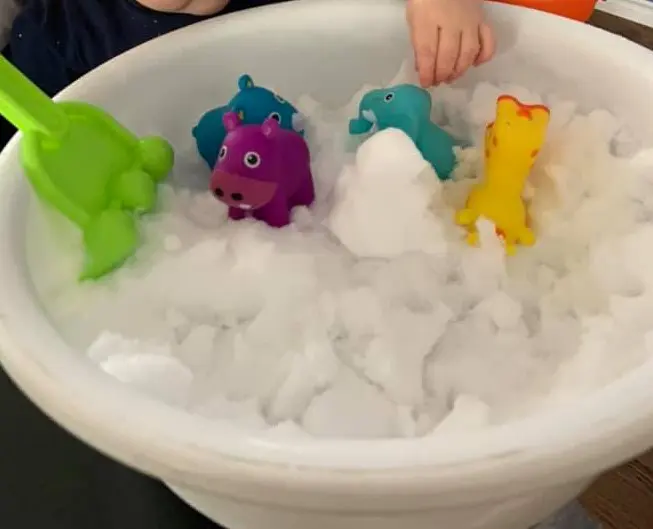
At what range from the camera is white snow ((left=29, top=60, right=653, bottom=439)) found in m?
0.53

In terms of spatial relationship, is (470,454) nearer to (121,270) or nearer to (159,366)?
(159,366)

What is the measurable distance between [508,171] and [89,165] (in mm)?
302

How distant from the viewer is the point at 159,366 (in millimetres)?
510

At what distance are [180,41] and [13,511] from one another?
378 millimetres

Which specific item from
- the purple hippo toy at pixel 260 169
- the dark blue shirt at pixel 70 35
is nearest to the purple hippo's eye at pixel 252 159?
the purple hippo toy at pixel 260 169

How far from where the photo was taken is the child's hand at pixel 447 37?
68cm

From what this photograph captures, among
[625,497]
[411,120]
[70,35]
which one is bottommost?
[625,497]

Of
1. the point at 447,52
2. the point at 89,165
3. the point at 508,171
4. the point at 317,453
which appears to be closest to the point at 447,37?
the point at 447,52

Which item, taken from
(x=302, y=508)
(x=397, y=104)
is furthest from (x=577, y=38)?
(x=302, y=508)

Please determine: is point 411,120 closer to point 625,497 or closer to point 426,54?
point 426,54

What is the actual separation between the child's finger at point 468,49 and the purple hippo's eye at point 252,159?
0.19m

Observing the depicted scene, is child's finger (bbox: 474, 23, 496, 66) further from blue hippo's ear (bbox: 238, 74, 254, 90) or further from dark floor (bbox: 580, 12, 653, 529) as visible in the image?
dark floor (bbox: 580, 12, 653, 529)

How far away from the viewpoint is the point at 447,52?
0.69 meters

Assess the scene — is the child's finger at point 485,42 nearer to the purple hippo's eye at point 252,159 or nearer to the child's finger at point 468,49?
the child's finger at point 468,49
